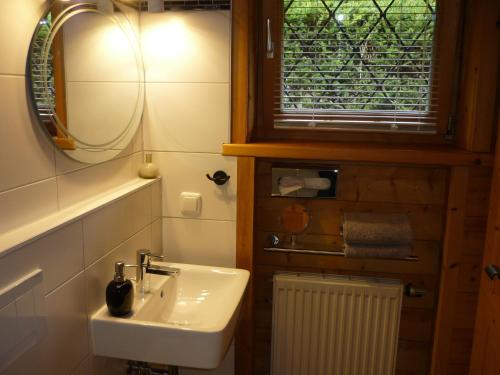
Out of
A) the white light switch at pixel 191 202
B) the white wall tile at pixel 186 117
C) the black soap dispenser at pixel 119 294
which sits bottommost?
the black soap dispenser at pixel 119 294

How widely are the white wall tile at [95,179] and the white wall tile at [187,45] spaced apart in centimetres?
40

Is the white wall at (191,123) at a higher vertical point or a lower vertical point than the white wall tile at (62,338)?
higher

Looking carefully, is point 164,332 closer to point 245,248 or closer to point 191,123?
point 245,248

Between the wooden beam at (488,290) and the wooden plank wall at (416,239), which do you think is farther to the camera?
the wooden plank wall at (416,239)

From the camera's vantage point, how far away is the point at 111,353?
1471 millimetres

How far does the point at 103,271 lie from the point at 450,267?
1.35 meters

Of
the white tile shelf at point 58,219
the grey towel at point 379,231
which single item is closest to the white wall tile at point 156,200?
the white tile shelf at point 58,219

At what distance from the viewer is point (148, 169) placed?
1.88 m

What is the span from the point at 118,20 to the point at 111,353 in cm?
117

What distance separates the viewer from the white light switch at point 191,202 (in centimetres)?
195

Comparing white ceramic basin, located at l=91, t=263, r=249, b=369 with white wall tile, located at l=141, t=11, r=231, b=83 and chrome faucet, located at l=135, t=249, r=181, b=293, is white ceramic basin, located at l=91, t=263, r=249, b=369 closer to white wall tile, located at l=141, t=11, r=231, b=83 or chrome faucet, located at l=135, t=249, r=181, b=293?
chrome faucet, located at l=135, t=249, r=181, b=293

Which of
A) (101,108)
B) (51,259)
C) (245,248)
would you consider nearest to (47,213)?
(51,259)

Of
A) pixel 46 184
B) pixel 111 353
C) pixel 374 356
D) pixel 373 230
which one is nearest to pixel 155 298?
pixel 111 353

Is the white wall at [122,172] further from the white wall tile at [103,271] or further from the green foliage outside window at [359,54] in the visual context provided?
the green foliage outside window at [359,54]
